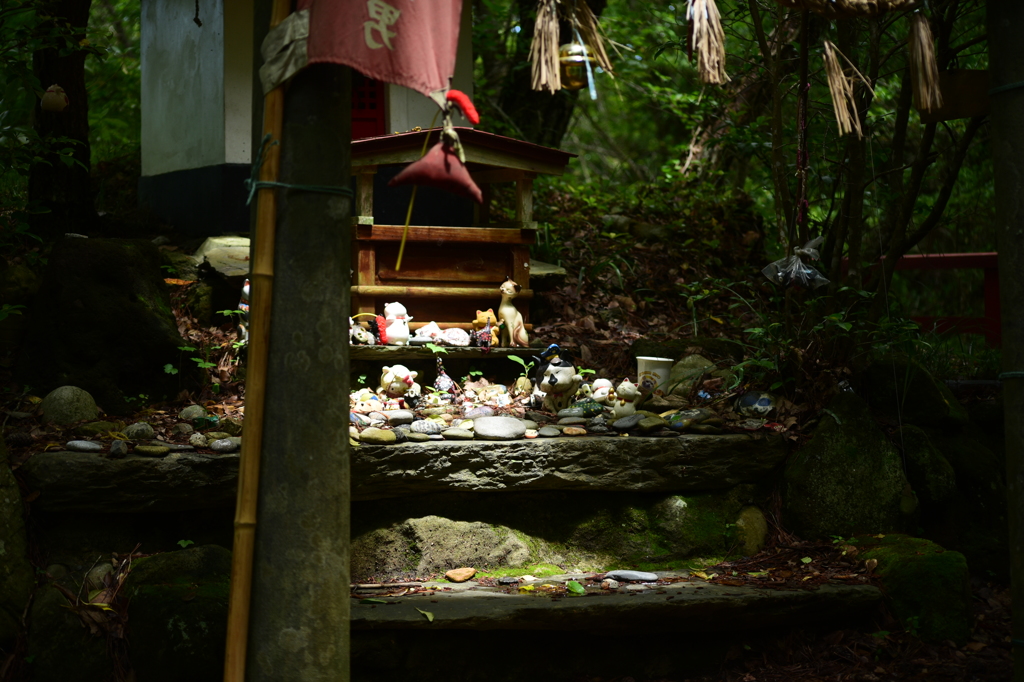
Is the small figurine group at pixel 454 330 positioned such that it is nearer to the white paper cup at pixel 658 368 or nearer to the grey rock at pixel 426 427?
the white paper cup at pixel 658 368

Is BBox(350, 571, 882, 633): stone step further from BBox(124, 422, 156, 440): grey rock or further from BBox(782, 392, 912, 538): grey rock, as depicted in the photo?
BBox(124, 422, 156, 440): grey rock

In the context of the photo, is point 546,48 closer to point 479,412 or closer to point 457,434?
point 457,434

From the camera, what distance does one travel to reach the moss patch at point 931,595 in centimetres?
436

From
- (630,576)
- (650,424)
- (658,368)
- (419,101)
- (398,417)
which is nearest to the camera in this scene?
(630,576)

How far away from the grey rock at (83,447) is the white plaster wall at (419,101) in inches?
144

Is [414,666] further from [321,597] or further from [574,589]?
[321,597]

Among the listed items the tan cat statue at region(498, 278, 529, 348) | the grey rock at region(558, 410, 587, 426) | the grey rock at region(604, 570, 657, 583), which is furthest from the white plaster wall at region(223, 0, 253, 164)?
the grey rock at region(604, 570, 657, 583)

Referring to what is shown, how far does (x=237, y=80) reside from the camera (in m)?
6.78

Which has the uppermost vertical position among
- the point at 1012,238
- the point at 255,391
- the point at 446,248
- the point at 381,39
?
the point at 381,39

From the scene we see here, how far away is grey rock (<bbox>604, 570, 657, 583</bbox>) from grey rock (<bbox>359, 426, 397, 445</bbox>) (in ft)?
4.43

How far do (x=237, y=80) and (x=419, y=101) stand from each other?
1.44 metres

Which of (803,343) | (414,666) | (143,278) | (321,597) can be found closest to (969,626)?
(803,343)

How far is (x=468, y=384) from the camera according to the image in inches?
220

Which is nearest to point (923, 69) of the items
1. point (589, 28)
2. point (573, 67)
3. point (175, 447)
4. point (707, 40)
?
point (707, 40)
